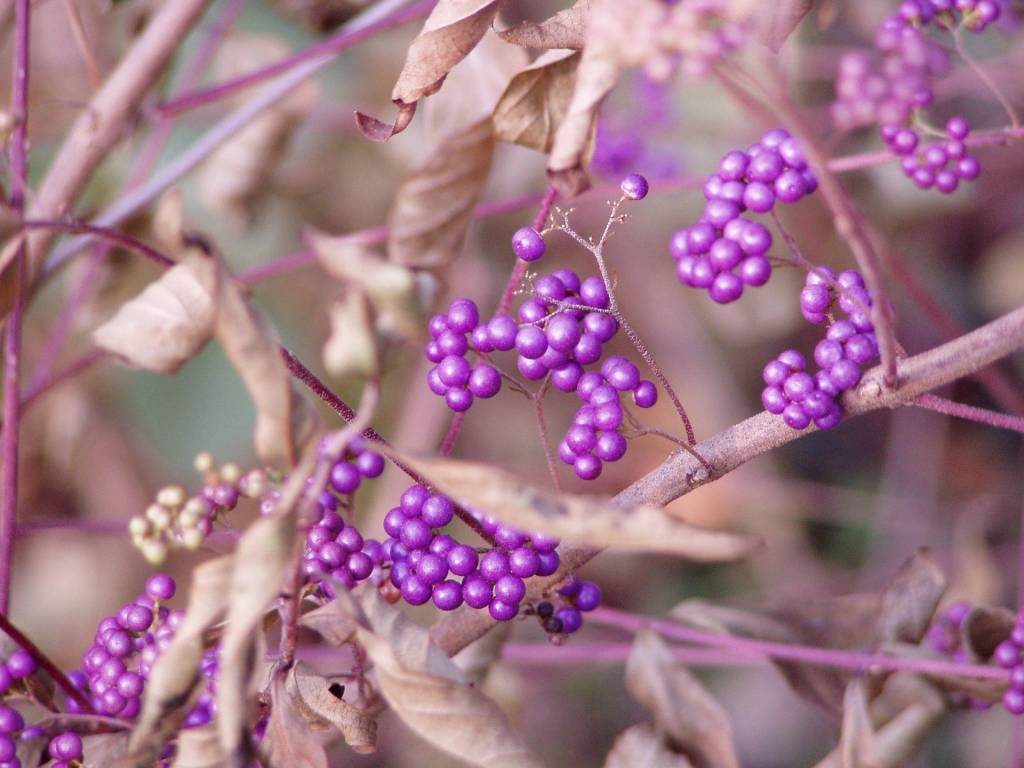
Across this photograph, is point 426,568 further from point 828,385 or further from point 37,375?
point 37,375

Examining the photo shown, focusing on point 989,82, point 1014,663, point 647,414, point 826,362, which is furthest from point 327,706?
point 647,414

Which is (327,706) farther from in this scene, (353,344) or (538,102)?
(538,102)

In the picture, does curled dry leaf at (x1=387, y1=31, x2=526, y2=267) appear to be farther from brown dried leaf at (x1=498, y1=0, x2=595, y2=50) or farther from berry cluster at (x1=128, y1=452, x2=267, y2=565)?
berry cluster at (x1=128, y1=452, x2=267, y2=565)

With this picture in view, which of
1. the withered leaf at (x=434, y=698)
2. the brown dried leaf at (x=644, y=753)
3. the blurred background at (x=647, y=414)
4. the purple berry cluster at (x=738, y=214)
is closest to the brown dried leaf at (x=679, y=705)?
the brown dried leaf at (x=644, y=753)

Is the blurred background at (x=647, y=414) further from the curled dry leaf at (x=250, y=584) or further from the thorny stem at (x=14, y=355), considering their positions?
the curled dry leaf at (x=250, y=584)

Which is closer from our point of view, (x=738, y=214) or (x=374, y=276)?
(x=374, y=276)

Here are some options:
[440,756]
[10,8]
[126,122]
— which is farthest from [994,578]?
[10,8]

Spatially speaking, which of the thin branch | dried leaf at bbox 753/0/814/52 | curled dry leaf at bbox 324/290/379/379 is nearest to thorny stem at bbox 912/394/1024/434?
the thin branch
